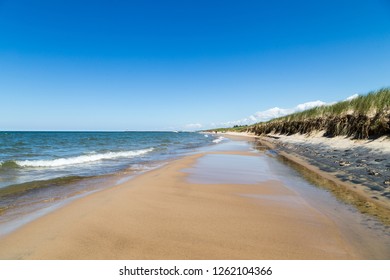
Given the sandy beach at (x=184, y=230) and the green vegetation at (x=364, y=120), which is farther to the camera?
the green vegetation at (x=364, y=120)

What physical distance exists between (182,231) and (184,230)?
0.05 meters

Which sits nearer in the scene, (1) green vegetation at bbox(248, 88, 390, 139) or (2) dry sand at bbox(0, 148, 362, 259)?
(2) dry sand at bbox(0, 148, 362, 259)

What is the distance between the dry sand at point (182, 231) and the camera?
Result: 2846 mm

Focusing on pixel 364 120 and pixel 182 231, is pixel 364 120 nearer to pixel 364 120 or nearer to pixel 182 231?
pixel 364 120

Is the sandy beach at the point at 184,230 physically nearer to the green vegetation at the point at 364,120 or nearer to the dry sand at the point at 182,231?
the dry sand at the point at 182,231

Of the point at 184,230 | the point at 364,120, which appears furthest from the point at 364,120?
the point at 184,230

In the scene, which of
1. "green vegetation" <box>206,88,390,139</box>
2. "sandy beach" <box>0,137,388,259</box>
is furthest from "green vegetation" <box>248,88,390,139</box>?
"sandy beach" <box>0,137,388,259</box>

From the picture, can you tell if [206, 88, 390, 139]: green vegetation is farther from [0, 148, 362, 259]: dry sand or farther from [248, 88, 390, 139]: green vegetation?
[0, 148, 362, 259]: dry sand

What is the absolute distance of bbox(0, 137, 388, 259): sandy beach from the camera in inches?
112

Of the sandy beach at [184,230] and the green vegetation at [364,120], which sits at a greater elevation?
the green vegetation at [364,120]

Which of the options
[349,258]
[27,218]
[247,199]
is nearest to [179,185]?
[247,199]

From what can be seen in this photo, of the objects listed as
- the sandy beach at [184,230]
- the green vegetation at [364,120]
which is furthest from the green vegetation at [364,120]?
the sandy beach at [184,230]
